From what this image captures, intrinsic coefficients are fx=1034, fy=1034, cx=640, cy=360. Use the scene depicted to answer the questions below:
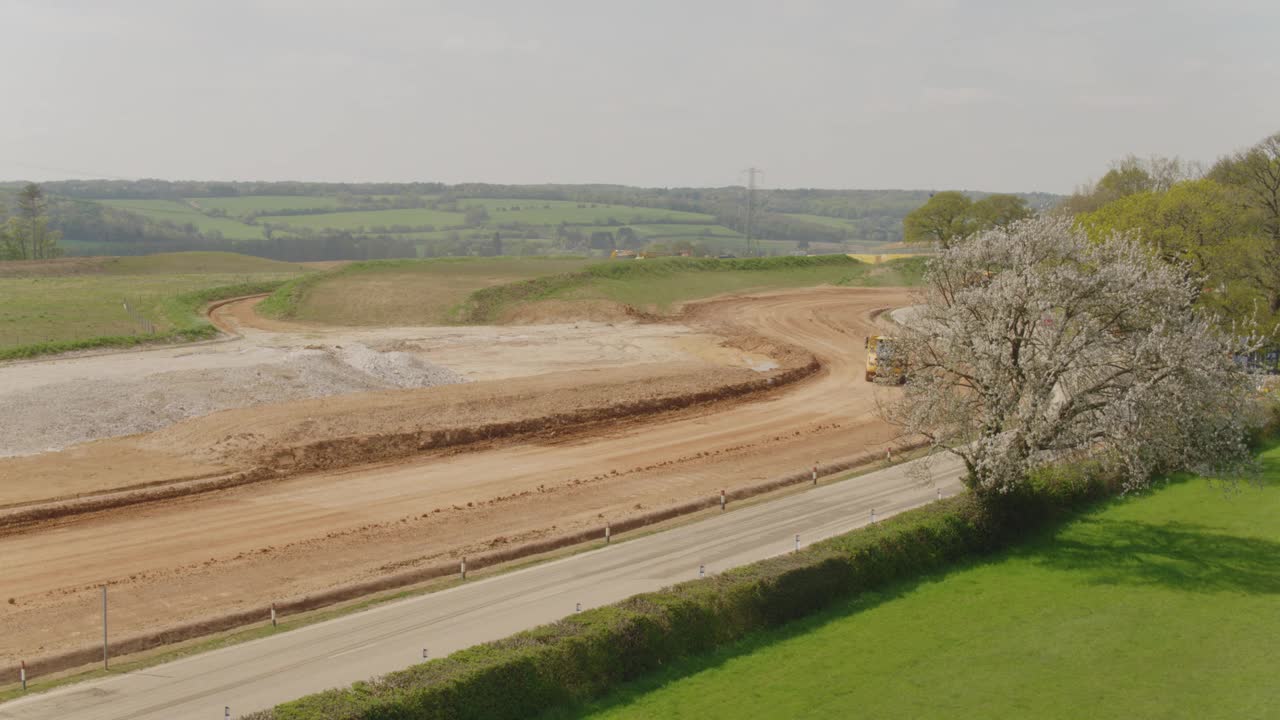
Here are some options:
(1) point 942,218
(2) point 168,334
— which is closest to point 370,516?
(2) point 168,334

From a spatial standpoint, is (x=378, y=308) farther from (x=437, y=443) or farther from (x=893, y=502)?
(x=893, y=502)

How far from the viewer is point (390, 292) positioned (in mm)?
73500

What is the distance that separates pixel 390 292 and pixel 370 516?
4563 cm

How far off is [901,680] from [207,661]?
13166 millimetres

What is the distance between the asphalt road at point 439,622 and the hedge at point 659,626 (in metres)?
2.23

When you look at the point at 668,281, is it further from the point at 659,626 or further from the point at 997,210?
the point at 659,626

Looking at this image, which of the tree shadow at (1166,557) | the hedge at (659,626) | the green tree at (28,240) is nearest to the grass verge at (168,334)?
the hedge at (659,626)

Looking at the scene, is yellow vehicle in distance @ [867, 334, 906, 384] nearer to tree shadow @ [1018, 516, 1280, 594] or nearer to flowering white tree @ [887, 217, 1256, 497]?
flowering white tree @ [887, 217, 1256, 497]

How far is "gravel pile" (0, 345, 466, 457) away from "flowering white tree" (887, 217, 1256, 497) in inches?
1049

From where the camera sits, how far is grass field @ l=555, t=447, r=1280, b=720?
738 inches

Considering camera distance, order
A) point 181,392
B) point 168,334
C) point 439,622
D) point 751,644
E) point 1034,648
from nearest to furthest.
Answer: point 751,644, point 1034,648, point 439,622, point 181,392, point 168,334

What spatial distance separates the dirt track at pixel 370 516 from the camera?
2334 centimetres

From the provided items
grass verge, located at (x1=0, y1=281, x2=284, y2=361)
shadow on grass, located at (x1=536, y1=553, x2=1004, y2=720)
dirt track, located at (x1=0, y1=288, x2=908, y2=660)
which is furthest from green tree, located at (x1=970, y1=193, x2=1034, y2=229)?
shadow on grass, located at (x1=536, y1=553, x2=1004, y2=720)

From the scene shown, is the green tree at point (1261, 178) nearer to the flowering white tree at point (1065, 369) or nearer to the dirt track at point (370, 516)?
the dirt track at point (370, 516)
